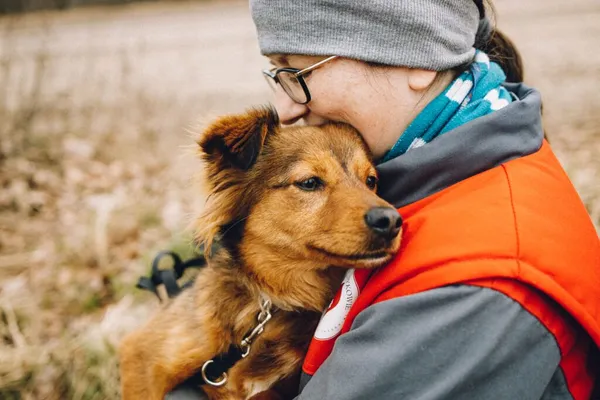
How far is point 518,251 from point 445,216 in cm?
27


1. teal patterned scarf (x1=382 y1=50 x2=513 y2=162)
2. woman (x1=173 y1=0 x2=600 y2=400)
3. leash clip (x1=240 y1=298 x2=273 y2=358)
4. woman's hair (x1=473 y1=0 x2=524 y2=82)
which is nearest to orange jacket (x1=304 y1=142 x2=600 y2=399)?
woman (x1=173 y1=0 x2=600 y2=400)

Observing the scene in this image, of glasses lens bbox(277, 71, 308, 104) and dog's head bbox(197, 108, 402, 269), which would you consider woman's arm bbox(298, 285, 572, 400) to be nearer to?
dog's head bbox(197, 108, 402, 269)

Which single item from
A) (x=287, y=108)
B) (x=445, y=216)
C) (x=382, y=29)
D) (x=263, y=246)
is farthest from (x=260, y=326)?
(x=382, y=29)

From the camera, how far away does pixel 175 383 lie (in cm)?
257

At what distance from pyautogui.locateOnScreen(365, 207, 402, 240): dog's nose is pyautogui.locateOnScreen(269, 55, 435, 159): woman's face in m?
0.46

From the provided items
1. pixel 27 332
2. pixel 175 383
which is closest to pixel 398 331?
pixel 175 383

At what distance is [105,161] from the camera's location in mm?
6250

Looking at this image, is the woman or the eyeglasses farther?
the eyeglasses

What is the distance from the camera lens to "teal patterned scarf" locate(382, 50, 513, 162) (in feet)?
6.85

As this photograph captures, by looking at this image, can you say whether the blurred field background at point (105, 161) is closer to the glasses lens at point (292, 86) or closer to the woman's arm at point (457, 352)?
the glasses lens at point (292, 86)

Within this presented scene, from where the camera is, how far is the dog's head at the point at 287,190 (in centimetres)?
222

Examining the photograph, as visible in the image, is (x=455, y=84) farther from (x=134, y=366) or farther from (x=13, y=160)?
(x=13, y=160)

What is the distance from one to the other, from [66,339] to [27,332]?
0.32 m

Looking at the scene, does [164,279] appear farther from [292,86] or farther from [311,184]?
[292,86]
